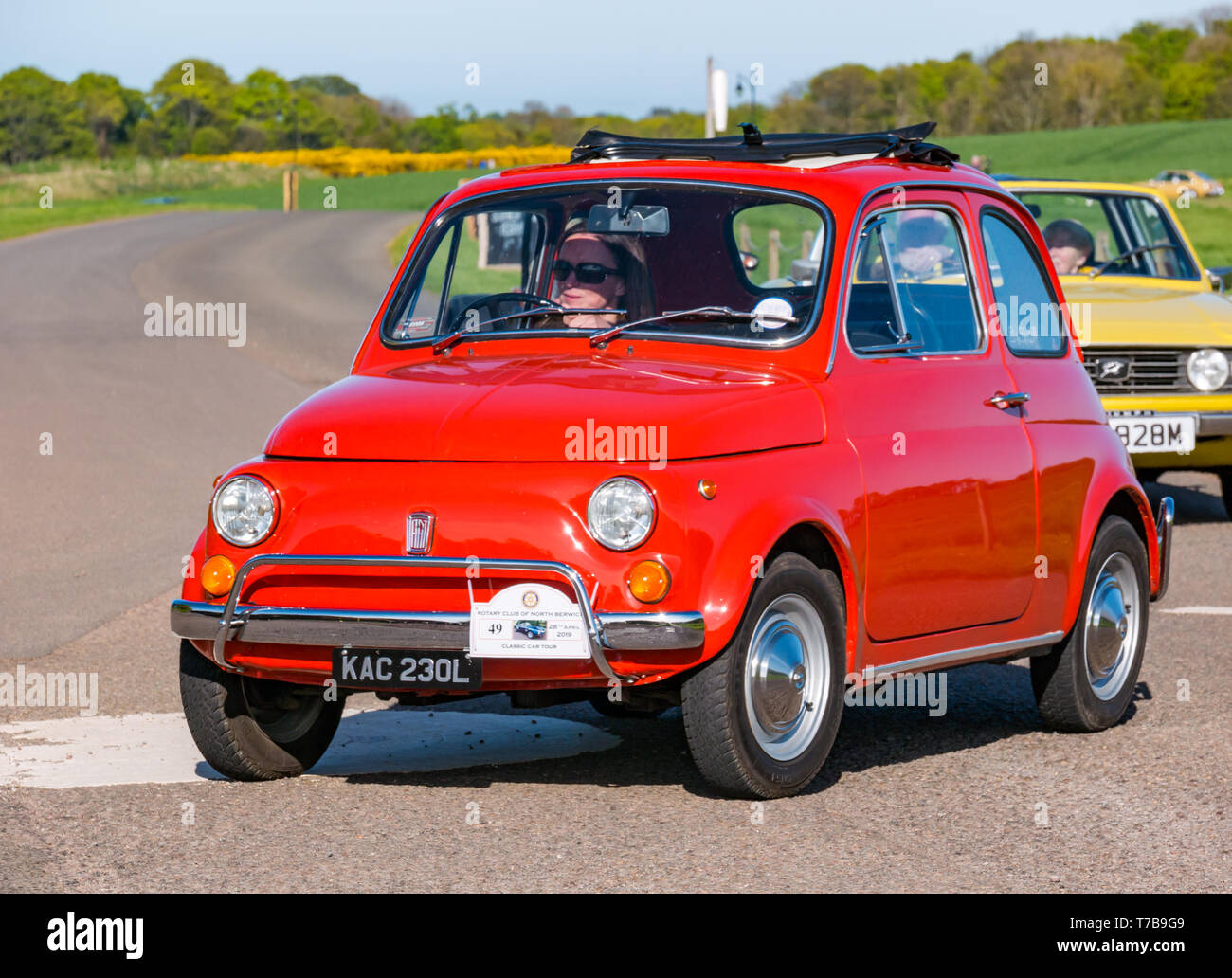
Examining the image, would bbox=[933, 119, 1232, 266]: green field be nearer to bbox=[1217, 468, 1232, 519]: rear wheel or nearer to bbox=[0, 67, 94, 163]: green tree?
bbox=[1217, 468, 1232, 519]: rear wheel

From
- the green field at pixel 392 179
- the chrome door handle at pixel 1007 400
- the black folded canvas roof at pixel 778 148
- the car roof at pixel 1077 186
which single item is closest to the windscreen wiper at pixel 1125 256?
the car roof at pixel 1077 186

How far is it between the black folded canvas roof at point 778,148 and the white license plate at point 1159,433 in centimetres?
543

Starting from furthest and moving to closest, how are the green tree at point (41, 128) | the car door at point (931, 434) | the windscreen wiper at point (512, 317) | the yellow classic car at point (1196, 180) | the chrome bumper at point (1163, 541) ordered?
the green tree at point (41, 128)
the yellow classic car at point (1196, 180)
the chrome bumper at point (1163, 541)
the windscreen wiper at point (512, 317)
the car door at point (931, 434)

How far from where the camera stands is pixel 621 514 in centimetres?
524

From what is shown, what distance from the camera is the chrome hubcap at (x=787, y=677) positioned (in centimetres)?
552

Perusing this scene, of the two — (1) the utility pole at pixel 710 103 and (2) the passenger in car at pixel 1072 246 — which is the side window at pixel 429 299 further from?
(1) the utility pole at pixel 710 103

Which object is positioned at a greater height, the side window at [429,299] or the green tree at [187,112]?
the green tree at [187,112]

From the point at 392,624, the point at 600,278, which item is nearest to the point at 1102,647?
the point at 600,278

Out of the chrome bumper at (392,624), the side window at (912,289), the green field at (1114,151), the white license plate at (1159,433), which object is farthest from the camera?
the green field at (1114,151)

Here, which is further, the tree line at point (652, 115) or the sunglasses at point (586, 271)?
the tree line at point (652, 115)

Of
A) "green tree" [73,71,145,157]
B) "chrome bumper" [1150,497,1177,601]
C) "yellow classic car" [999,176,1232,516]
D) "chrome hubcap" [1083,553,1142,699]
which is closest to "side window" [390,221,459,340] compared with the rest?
"chrome hubcap" [1083,553,1142,699]

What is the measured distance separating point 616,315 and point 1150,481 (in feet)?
31.7

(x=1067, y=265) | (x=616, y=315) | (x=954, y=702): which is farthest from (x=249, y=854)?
(x=1067, y=265)

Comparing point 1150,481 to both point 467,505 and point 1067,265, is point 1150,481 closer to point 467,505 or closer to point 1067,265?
point 1067,265
